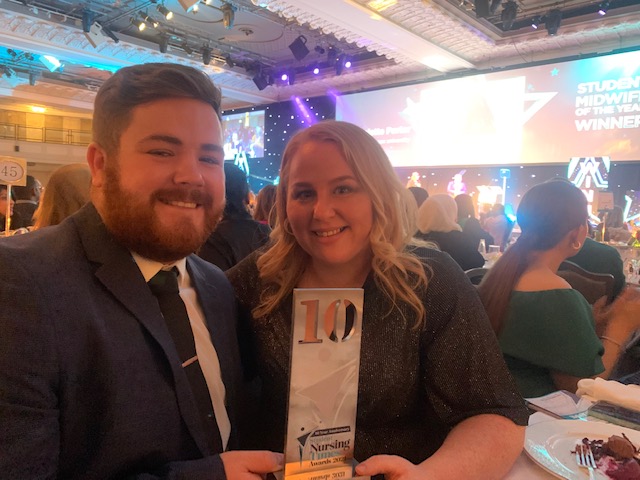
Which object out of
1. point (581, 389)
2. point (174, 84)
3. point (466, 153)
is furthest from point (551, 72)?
point (174, 84)

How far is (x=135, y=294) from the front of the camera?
95cm

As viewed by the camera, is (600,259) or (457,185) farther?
(457,185)

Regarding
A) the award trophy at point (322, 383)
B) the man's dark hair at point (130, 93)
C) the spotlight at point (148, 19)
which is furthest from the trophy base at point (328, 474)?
the spotlight at point (148, 19)

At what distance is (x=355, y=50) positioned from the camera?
8.13 metres

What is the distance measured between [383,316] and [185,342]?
0.49m

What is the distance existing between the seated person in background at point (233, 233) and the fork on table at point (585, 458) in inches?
87.5

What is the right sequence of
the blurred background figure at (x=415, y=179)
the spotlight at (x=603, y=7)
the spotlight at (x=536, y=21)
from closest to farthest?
the spotlight at (x=603, y=7) → the spotlight at (x=536, y=21) → the blurred background figure at (x=415, y=179)

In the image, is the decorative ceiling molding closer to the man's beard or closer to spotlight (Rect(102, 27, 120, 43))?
spotlight (Rect(102, 27, 120, 43))

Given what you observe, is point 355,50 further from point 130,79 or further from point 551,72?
point 130,79

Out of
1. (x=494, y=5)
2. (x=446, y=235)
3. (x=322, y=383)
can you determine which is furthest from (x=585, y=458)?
(x=494, y=5)

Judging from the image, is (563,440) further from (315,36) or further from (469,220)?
(315,36)

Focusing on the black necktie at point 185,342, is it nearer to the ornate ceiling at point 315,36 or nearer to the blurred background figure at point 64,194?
the blurred background figure at point 64,194

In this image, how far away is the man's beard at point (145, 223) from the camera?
100 centimetres

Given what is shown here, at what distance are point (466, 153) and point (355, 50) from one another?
8.69ft
